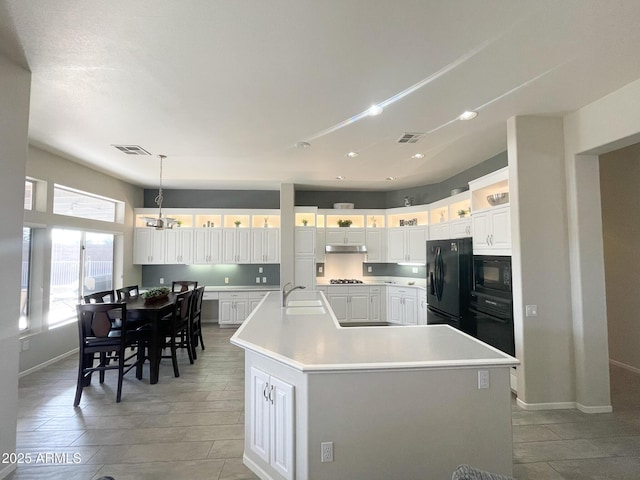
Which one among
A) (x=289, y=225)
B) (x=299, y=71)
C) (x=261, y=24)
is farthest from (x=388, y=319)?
(x=261, y=24)

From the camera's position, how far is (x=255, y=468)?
2180mm

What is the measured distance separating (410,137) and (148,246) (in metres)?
5.82

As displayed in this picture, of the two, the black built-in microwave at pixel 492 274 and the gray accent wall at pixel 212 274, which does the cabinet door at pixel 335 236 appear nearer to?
the gray accent wall at pixel 212 274

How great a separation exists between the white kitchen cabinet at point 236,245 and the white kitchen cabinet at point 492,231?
4.57m

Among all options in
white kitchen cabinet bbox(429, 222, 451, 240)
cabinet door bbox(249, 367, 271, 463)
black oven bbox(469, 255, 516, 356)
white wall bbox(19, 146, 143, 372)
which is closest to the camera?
cabinet door bbox(249, 367, 271, 463)

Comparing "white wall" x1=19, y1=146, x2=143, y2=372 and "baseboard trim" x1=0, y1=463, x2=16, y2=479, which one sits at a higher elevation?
"white wall" x1=19, y1=146, x2=143, y2=372

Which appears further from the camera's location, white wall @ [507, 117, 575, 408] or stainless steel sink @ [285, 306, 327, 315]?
stainless steel sink @ [285, 306, 327, 315]

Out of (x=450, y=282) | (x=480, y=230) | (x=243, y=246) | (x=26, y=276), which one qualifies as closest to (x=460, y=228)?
(x=480, y=230)

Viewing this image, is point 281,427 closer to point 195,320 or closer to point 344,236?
point 195,320

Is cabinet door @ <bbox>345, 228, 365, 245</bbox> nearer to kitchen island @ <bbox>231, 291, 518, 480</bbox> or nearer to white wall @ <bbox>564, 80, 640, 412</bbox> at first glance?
white wall @ <bbox>564, 80, 640, 412</bbox>

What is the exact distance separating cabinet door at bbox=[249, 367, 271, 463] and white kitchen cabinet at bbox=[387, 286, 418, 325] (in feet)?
14.6

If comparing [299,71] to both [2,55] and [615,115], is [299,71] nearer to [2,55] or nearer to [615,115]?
[2,55]

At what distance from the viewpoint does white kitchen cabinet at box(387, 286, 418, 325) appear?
604cm

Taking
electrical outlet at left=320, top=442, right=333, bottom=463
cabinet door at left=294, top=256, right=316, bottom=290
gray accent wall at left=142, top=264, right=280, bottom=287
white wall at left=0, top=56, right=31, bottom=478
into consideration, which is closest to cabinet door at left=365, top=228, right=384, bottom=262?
cabinet door at left=294, top=256, right=316, bottom=290
